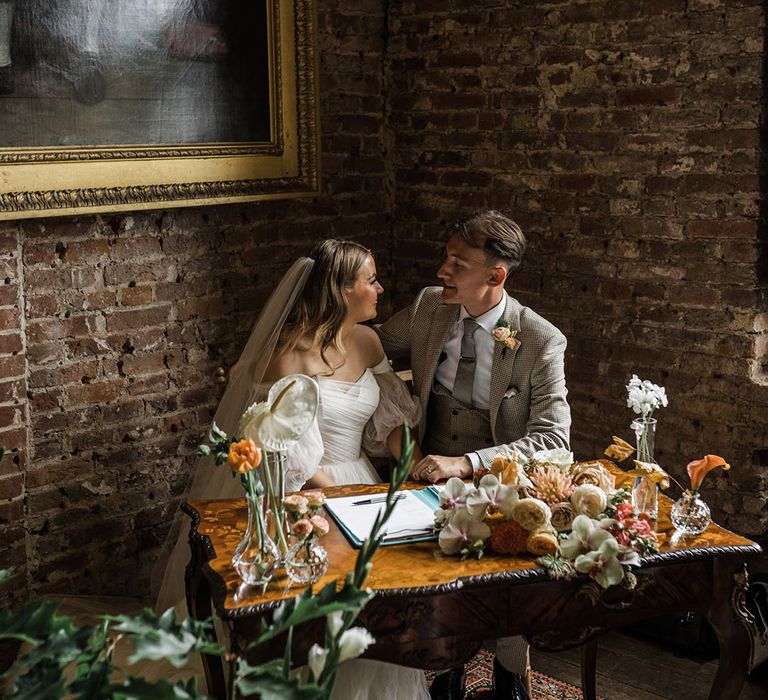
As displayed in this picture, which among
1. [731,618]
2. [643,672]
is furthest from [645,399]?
[643,672]

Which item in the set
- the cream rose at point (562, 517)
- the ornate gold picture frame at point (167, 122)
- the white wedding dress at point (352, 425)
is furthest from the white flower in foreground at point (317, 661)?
the ornate gold picture frame at point (167, 122)

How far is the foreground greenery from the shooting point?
1.04 metres

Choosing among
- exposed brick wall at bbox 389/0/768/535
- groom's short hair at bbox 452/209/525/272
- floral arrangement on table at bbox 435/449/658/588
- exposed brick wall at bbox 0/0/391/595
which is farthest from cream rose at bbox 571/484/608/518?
exposed brick wall at bbox 0/0/391/595

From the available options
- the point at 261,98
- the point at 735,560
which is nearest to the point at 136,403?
the point at 261,98

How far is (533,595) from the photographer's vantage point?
224cm

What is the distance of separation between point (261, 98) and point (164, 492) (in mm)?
1593

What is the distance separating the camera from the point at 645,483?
2469 millimetres

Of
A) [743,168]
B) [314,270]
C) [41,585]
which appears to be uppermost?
[743,168]

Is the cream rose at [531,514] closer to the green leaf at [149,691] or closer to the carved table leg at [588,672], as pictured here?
the carved table leg at [588,672]

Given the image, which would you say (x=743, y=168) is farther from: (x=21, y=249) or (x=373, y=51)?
(x=21, y=249)

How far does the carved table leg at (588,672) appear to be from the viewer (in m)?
3.12

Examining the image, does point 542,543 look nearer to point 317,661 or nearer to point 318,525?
point 318,525

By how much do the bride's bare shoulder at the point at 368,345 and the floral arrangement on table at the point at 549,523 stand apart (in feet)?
3.28

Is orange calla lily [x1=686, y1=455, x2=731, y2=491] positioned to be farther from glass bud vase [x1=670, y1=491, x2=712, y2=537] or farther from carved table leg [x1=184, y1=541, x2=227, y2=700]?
carved table leg [x1=184, y1=541, x2=227, y2=700]
